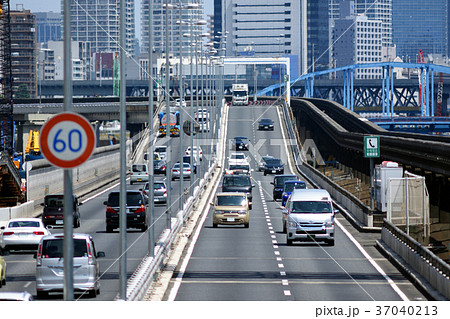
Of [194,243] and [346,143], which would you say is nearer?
[194,243]

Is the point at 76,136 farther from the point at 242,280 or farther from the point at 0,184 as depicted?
the point at 0,184

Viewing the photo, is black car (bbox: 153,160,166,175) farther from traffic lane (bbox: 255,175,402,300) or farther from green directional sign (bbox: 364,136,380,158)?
traffic lane (bbox: 255,175,402,300)

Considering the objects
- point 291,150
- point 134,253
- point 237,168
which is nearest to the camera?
point 134,253

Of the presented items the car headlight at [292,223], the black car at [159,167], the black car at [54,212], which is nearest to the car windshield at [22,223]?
the black car at [54,212]

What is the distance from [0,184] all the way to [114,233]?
67.0ft

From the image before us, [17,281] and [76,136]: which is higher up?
[76,136]

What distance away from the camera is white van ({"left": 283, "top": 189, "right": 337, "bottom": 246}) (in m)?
40.6

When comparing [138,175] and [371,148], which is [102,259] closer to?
[371,148]

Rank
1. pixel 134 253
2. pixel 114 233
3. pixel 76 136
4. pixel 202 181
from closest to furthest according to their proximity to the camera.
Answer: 1. pixel 76 136
2. pixel 134 253
3. pixel 114 233
4. pixel 202 181

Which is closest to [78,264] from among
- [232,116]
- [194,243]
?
[194,243]

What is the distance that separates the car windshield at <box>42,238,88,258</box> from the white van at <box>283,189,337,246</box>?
15585 millimetres

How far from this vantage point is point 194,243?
42438 millimetres

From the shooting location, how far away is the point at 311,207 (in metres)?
41.4

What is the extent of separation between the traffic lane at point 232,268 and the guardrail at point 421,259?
417 centimetres
